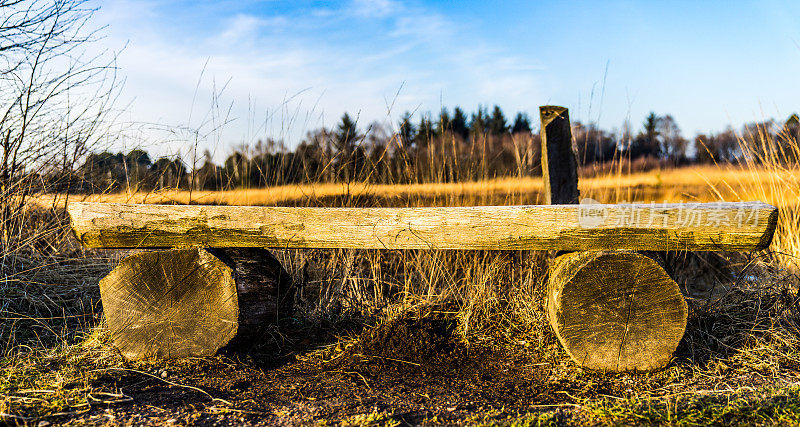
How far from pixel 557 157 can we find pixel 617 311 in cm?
166

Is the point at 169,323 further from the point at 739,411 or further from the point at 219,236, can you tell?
the point at 739,411

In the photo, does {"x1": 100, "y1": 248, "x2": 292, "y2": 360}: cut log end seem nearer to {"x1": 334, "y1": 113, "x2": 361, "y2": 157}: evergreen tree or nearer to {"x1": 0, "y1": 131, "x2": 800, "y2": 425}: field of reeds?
{"x1": 0, "y1": 131, "x2": 800, "y2": 425}: field of reeds

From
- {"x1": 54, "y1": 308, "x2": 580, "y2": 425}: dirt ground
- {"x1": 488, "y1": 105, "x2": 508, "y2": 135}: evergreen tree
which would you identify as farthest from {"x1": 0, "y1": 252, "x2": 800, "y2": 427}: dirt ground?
{"x1": 488, "y1": 105, "x2": 508, "y2": 135}: evergreen tree

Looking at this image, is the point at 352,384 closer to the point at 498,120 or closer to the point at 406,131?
the point at 406,131

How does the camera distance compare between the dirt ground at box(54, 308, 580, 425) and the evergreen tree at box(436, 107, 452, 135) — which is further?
the evergreen tree at box(436, 107, 452, 135)

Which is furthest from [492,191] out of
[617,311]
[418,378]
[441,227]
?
[418,378]

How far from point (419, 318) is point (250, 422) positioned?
1.25 m

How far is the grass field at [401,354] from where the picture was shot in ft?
6.78

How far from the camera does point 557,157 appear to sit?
3.71 metres

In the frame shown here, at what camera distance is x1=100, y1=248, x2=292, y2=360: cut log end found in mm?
2492

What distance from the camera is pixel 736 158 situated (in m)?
4.55

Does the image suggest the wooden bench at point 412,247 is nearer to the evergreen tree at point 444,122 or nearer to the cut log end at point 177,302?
the cut log end at point 177,302

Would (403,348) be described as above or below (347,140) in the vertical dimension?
below

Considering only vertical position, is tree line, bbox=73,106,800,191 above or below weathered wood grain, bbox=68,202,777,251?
above
